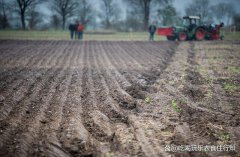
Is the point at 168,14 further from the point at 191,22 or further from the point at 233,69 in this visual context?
the point at 233,69

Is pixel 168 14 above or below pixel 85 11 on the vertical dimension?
below

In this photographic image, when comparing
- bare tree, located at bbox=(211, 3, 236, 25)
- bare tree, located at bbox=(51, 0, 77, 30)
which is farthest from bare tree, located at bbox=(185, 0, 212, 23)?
bare tree, located at bbox=(51, 0, 77, 30)

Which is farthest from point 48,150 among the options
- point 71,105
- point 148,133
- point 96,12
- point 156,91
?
point 96,12

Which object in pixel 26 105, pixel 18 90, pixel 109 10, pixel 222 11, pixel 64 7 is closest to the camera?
pixel 26 105

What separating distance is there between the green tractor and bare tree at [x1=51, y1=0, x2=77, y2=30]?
126 ft

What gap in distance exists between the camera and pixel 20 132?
5.41 metres

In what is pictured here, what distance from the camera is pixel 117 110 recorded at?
6.83 meters

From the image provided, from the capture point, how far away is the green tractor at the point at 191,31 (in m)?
24.2

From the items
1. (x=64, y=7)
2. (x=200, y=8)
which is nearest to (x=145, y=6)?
(x=200, y=8)

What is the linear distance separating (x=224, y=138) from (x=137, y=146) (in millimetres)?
1703

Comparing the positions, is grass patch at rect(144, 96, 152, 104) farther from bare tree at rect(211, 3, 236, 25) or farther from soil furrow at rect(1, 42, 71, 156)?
bare tree at rect(211, 3, 236, 25)

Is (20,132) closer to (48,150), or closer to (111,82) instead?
(48,150)

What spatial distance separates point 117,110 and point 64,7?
56.2m

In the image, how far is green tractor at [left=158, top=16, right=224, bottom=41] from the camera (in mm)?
24203
